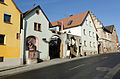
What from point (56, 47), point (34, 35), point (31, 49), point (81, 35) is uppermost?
point (81, 35)

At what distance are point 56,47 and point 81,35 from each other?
27.1 feet

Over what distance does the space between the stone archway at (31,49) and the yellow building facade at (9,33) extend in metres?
1.46

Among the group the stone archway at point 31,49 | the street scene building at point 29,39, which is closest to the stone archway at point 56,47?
the street scene building at point 29,39

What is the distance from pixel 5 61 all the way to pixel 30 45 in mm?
4816

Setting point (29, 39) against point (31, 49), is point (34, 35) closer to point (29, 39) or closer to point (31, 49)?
point (29, 39)

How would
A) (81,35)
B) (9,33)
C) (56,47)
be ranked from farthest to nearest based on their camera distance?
(81,35)
(56,47)
(9,33)

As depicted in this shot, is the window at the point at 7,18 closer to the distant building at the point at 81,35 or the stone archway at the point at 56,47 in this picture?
the stone archway at the point at 56,47

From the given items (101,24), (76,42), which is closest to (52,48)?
(76,42)

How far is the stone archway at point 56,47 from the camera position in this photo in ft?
78.1

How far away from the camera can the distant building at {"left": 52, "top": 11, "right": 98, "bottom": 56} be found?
1071 inches

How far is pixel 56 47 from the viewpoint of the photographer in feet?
83.1

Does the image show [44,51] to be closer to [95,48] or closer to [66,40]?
[66,40]

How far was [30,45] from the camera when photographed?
18844 millimetres

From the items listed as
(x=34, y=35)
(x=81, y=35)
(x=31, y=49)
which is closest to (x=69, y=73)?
(x=31, y=49)
